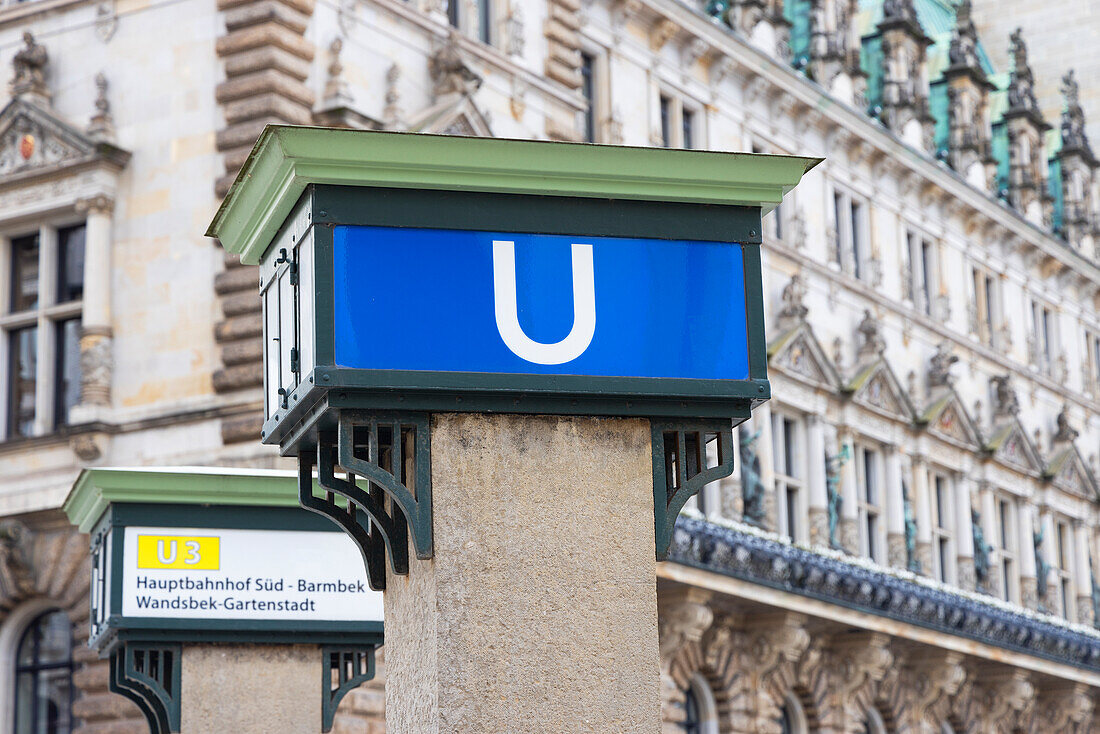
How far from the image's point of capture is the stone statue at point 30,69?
2592 cm

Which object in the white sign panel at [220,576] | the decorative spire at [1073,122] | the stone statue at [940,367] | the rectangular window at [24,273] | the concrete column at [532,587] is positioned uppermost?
the decorative spire at [1073,122]

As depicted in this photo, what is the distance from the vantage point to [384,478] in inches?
283

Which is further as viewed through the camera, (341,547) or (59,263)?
(59,263)

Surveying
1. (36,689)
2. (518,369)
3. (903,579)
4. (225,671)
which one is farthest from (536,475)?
(903,579)

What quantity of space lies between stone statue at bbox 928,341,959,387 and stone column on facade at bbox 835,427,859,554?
4.13 m

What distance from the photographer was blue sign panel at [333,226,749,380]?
7.30 meters

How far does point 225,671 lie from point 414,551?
3.82m

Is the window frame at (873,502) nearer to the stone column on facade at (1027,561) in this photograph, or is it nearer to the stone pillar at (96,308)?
the stone column on facade at (1027,561)

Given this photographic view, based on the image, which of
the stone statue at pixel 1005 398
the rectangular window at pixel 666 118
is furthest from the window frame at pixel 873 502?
the rectangular window at pixel 666 118

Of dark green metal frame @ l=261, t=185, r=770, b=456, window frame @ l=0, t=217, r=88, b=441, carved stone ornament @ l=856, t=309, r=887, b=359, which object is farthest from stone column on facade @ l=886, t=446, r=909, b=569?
dark green metal frame @ l=261, t=185, r=770, b=456

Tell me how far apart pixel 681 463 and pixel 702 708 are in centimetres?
2548

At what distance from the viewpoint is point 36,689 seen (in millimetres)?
25469

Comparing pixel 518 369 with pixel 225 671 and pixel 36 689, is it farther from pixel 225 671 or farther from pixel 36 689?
pixel 36 689

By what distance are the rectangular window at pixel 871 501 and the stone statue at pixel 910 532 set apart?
1.99ft
